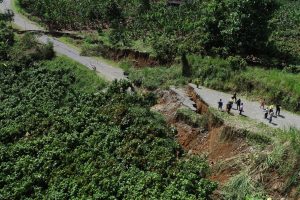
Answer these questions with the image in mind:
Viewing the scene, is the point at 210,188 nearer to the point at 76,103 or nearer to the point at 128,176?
the point at 128,176

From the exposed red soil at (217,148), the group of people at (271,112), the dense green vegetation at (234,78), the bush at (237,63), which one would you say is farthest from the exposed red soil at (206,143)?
the bush at (237,63)

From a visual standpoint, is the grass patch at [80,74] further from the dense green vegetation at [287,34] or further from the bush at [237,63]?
the dense green vegetation at [287,34]

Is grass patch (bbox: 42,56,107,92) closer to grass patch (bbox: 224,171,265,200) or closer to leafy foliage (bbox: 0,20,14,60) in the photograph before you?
leafy foliage (bbox: 0,20,14,60)

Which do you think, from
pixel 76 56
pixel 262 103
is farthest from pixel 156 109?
pixel 76 56

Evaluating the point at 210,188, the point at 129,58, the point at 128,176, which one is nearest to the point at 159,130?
the point at 128,176

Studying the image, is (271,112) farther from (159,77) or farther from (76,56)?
(76,56)

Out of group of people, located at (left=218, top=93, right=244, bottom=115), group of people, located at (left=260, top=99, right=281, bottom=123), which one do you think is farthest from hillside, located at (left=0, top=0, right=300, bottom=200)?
group of people, located at (left=260, top=99, right=281, bottom=123)
